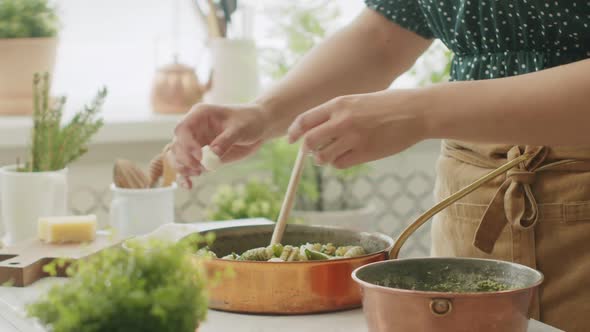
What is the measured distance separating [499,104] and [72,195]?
1.71 metres

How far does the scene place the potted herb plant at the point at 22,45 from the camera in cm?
248

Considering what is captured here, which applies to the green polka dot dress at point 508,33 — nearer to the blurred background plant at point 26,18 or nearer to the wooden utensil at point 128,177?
the wooden utensil at point 128,177

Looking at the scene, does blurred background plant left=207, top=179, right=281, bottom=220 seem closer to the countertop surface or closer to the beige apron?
the beige apron

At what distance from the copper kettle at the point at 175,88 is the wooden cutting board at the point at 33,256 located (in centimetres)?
115

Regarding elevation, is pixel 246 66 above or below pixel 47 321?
above

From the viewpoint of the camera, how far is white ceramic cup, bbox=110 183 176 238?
1.76m

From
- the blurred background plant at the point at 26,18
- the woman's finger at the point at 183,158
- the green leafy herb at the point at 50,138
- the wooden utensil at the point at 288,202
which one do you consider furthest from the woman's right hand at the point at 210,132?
the blurred background plant at the point at 26,18

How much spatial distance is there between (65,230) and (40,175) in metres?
0.20

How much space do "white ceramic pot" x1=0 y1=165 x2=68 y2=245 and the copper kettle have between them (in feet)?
3.26

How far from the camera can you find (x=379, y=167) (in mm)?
2982

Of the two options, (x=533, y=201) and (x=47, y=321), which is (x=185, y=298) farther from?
(x=533, y=201)

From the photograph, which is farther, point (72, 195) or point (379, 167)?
point (379, 167)

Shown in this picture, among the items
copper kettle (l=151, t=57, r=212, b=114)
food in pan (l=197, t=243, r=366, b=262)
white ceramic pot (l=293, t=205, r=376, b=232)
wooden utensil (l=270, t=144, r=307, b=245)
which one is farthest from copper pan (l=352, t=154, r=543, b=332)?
copper kettle (l=151, t=57, r=212, b=114)

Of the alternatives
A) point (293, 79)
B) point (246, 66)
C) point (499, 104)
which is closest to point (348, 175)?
point (246, 66)
